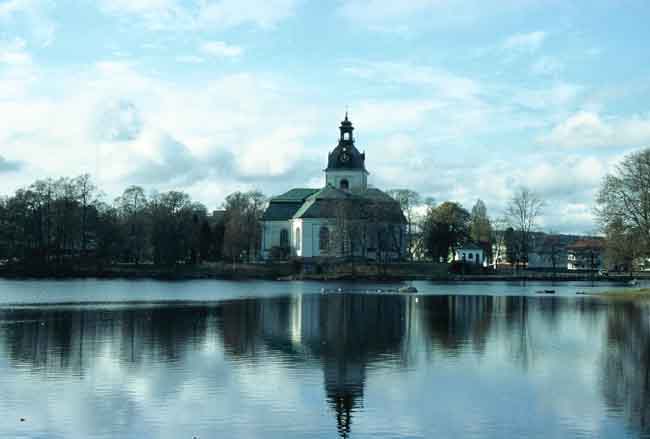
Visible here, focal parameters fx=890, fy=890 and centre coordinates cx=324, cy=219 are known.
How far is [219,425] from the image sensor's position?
15.3 metres

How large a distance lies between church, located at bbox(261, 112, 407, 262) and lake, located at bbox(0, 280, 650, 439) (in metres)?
54.8

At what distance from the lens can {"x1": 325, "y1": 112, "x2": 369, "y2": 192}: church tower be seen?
115 meters

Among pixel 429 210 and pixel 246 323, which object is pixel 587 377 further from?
pixel 429 210

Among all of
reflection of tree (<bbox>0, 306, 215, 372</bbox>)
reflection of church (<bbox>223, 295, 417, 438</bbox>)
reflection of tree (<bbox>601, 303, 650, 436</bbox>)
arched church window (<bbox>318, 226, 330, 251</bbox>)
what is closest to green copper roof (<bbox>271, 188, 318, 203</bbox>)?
arched church window (<bbox>318, 226, 330, 251</bbox>)

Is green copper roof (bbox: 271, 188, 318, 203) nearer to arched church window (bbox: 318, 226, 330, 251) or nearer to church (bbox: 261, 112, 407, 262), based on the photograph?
church (bbox: 261, 112, 407, 262)

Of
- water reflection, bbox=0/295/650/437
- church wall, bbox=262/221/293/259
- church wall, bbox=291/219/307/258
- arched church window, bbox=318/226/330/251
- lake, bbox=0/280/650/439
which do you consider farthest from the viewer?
church wall, bbox=262/221/293/259

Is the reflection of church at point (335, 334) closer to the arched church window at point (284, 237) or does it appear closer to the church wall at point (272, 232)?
the arched church window at point (284, 237)

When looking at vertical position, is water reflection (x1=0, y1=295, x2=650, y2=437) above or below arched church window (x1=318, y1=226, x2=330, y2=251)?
below

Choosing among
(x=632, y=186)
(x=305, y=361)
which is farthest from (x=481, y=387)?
(x=632, y=186)

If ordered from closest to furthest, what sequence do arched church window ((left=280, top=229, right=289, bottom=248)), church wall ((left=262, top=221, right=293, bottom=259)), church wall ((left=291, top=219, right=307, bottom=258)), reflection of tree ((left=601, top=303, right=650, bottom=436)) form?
reflection of tree ((left=601, top=303, right=650, bottom=436)), church wall ((left=291, top=219, right=307, bottom=258)), arched church window ((left=280, top=229, right=289, bottom=248)), church wall ((left=262, top=221, right=293, bottom=259))

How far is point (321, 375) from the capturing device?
20.8 m

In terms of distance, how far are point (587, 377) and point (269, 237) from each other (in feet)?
312

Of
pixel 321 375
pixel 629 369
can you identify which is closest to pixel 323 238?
pixel 629 369

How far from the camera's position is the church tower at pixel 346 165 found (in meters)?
115
